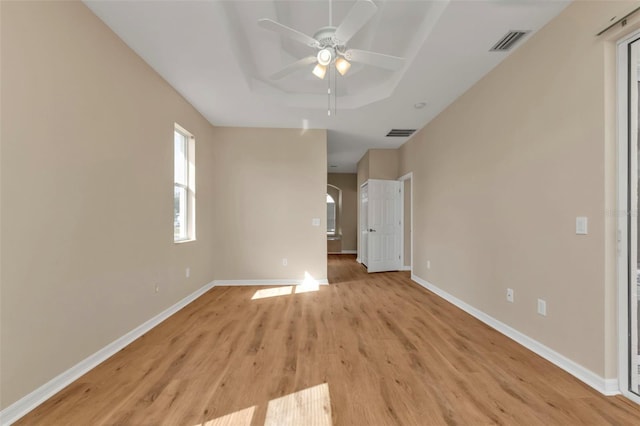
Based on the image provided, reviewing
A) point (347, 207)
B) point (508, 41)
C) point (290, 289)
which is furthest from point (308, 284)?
point (347, 207)

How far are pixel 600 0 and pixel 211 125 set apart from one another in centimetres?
483

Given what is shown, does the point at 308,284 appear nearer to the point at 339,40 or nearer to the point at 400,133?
the point at 400,133

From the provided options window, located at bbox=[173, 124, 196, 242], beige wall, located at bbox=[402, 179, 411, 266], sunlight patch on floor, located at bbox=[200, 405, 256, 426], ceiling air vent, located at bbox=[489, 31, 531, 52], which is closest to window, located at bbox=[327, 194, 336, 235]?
beige wall, located at bbox=[402, 179, 411, 266]

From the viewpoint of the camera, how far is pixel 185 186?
4090 millimetres

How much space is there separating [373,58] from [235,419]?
8.85ft

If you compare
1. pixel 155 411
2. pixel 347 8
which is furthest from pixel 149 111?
pixel 155 411

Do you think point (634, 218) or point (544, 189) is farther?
point (544, 189)

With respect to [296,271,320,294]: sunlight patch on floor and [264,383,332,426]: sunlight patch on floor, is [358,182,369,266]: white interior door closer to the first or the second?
[296,271,320,294]: sunlight patch on floor

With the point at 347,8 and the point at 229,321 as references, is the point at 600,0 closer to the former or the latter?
the point at 347,8

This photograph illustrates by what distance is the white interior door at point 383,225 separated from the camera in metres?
6.16

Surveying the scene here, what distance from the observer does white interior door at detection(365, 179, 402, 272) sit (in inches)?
243

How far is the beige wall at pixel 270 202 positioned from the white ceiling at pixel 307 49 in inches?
23.5

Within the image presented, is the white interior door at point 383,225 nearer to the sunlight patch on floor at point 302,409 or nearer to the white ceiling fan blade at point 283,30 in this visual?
the white ceiling fan blade at point 283,30

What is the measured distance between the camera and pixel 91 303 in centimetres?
215
